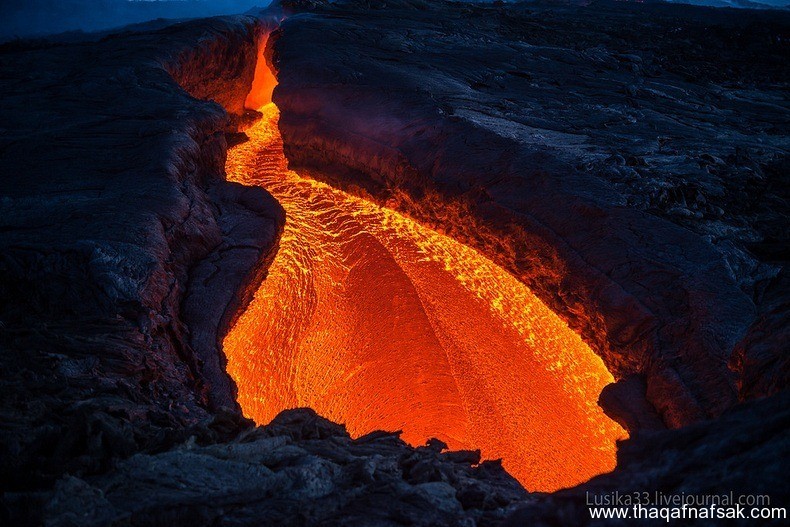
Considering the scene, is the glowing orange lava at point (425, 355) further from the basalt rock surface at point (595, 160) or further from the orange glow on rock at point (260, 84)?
the orange glow on rock at point (260, 84)

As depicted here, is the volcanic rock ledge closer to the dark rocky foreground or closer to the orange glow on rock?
the dark rocky foreground

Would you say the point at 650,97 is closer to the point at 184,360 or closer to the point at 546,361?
the point at 546,361

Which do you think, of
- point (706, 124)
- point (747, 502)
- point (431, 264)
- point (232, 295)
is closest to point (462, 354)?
point (431, 264)

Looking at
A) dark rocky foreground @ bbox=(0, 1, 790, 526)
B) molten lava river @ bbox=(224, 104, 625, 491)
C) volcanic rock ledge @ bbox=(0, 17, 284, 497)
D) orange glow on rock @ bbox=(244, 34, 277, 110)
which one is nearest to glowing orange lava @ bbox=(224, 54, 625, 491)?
molten lava river @ bbox=(224, 104, 625, 491)

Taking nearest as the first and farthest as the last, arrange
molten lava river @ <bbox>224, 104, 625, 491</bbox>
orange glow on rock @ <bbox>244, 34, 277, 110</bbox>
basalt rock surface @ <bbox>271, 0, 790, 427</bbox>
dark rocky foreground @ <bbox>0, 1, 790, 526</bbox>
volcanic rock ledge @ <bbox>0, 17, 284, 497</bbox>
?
dark rocky foreground @ <bbox>0, 1, 790, 526</bbox>
volcanic rock ledge @ <bbox>0, 17, 284, 497</bbox>
basalt rock surface @ <bbox>271, 0, 790, 427</bbox>
molten lava river @ <bbox>224, 104, 625, 491</bbox>
orange glow on rock @ <bbox>244, 34, 277, 110</bbox>

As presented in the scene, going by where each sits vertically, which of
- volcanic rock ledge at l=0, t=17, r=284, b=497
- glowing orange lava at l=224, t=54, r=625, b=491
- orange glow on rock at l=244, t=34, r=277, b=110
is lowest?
glowing orange lava at l=224, t=54, r=625, b=491

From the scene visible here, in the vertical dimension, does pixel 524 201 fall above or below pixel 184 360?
above
